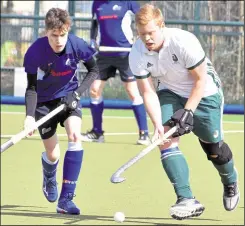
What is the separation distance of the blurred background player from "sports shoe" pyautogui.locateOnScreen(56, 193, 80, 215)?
3.95 meters

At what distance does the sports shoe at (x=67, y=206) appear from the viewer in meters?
7.15

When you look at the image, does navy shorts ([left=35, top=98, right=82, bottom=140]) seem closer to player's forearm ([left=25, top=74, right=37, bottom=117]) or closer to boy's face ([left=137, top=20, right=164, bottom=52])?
player's forearm ([left=25, top=74, right=37, bottom=117])

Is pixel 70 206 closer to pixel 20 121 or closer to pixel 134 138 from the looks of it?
pixel 134 138

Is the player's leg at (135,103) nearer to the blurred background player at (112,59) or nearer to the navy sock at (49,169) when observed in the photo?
the blurred background player at (112,59)

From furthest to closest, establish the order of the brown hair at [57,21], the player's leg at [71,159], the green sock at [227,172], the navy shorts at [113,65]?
1. the navy shorts at [113,65]
2. the player's leg at [71,159]
3. the green sock at [227,172]
4. the brown hair at [57,21]

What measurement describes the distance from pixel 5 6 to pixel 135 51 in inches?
427

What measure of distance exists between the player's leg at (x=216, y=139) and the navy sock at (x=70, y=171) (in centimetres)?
109

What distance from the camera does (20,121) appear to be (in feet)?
43.6

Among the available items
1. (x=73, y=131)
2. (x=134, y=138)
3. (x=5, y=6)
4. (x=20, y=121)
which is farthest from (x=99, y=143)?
(x=5, y=6)

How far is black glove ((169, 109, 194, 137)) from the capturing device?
6.29m

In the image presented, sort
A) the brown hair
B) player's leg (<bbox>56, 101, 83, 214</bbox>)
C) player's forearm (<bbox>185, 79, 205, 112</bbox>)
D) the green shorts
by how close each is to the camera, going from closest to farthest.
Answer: player's forearm (<bbox>185, 79, 205, 112</bbox>)
the green shorts
the brown hair
player's leg (<bbox>56, 101, 83, 214</bbox>)

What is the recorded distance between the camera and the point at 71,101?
7188mm

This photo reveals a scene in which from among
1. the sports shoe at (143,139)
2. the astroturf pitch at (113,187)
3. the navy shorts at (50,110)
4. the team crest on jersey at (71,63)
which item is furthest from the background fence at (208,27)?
the team crest on jersey at (71,63)

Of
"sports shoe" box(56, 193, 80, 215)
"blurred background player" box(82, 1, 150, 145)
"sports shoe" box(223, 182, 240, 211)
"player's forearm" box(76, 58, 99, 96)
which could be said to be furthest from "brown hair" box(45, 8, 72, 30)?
"blurred background player" box(82, 1, 150, 145)
